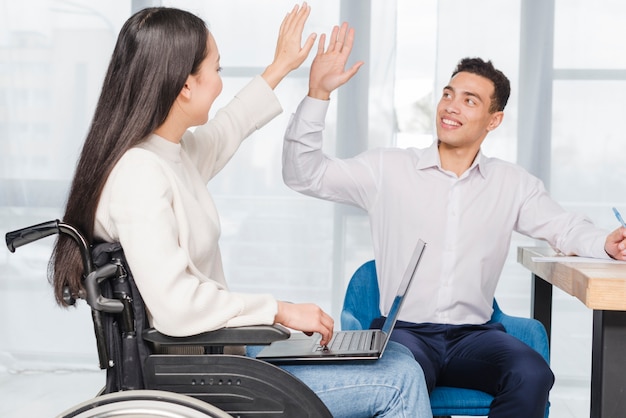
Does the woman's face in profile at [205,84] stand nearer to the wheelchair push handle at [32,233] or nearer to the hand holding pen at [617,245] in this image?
the wheelchair push handle at [32,233]

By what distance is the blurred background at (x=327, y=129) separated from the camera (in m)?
3.53

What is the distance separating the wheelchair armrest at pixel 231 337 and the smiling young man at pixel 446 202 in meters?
0.75

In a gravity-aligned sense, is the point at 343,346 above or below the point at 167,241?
below

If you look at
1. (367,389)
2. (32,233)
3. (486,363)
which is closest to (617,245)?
(486,363)

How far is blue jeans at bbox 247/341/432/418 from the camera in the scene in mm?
1471

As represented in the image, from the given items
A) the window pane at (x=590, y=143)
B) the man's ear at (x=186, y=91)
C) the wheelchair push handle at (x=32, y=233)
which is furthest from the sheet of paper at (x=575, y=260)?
the window pane at (x=590, y=143)

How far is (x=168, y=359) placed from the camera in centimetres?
139

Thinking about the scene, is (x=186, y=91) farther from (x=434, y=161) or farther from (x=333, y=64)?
(x=434, y=161)

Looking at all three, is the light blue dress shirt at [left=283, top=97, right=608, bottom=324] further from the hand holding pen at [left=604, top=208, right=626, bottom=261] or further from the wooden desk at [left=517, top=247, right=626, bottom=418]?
the wooden desk at [left=517, top=247, right=626, bottom=418]

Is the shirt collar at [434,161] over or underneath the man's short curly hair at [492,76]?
underneath

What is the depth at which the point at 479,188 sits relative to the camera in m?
2.27

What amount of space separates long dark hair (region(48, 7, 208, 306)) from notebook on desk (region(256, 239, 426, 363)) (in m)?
0.40

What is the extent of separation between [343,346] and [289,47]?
0.70 metres

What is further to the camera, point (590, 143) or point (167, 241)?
point (590, 143)
